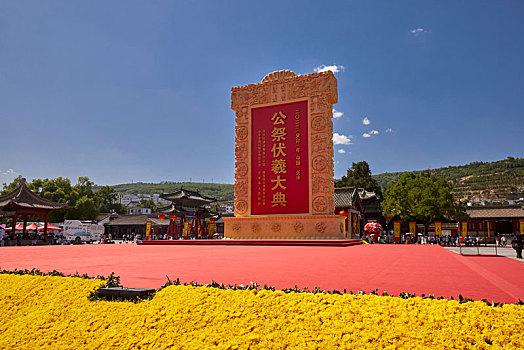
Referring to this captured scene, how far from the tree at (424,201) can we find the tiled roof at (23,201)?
2344cm

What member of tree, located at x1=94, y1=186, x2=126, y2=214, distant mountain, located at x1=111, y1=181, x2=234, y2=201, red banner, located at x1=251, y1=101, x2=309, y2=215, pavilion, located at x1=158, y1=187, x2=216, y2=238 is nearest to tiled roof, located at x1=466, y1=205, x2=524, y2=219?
red banner, located at x1=251, y1=101, x2=309, y2=215

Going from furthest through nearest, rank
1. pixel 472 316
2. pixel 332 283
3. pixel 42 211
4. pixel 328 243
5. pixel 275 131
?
pixel 42 211, pixel 275 131, pixel 328 243, pixel 332 283, pixel 472 316

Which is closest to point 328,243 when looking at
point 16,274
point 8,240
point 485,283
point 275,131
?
point 275,131

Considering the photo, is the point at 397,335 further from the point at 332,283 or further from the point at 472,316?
the point at 332,283

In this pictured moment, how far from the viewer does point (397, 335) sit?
7.47ft

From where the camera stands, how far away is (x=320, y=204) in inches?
551

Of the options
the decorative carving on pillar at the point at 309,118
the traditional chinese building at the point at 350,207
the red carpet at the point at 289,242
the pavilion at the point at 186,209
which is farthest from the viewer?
the pavilion at the point at 186,209

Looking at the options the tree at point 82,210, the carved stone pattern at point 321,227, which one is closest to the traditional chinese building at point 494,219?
the carved stone pattern at point 321,227

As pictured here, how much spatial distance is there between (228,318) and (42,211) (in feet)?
73.8

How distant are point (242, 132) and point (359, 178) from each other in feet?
82.0

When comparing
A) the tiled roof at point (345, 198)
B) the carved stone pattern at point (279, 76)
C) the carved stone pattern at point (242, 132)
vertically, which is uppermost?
the carved stone pattern at point (279, 76)

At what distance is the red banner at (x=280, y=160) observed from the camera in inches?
573

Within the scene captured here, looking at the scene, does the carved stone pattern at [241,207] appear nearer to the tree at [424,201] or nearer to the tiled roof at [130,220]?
the tree at [424,201]

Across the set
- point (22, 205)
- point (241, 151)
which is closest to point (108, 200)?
point (22, 205)
